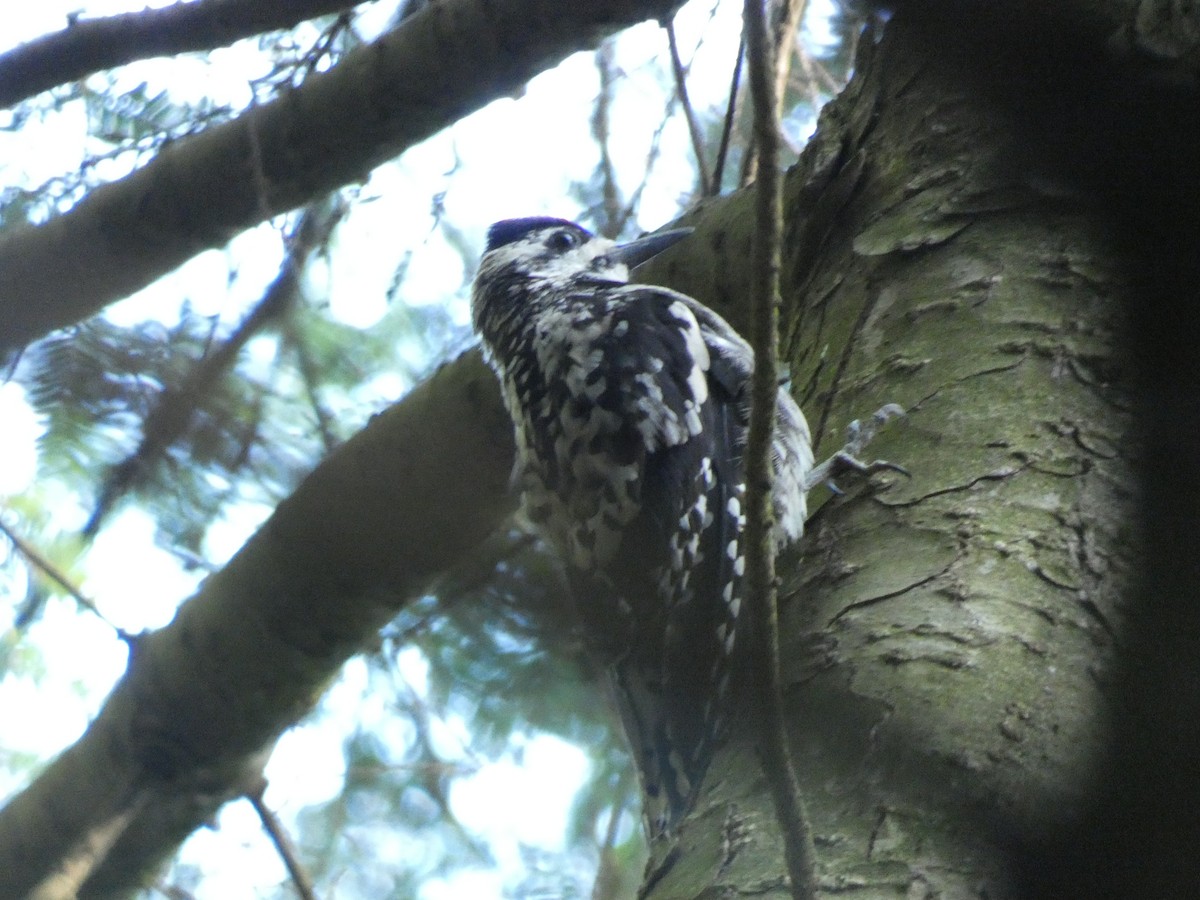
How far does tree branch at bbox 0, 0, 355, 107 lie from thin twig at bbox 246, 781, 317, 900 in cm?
151

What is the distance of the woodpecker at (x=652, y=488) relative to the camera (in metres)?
2.33

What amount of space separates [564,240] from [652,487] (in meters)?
1.05

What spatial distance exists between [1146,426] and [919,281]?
54cm

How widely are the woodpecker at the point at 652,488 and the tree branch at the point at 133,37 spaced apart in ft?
2.84

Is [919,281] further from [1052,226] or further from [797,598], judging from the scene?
[797,598]

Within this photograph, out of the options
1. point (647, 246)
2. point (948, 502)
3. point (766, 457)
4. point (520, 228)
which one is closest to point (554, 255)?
point (520, 228)

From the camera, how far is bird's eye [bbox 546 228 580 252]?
3.33 meters

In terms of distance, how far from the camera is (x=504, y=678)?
2646 millimetres

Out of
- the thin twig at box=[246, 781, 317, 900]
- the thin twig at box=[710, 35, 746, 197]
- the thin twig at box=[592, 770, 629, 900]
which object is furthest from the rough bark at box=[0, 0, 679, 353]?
the thin twig at box=[592, 770, 629, 900]

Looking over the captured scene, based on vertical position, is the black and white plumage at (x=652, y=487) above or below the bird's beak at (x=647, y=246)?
below

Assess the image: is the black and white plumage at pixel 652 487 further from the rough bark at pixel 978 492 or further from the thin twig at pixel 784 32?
the thin twig at pixel 784 32

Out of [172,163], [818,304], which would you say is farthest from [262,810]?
[818,304]

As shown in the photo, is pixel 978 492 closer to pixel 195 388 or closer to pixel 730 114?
pixel 730 114

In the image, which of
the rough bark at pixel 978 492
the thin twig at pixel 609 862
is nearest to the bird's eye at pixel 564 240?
the rough bark at pixel 978 492
